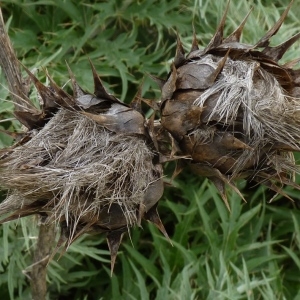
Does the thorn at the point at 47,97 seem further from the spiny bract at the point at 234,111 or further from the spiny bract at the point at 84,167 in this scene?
the spiny bract at the point at 234,111

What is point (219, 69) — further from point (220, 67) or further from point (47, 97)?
point (47, 97)

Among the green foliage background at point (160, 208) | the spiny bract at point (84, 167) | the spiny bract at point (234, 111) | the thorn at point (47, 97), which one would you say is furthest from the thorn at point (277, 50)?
the green foliage background at point (160, 208)

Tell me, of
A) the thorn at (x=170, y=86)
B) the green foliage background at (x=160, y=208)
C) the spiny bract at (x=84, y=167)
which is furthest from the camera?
the green foliage background at (x=160, y=208)

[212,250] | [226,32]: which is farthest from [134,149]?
[226,32]

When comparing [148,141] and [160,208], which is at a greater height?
[148,141]

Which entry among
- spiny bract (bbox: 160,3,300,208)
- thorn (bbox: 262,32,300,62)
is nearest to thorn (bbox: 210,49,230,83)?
spiny bract (bbox: 160,3,300,208)

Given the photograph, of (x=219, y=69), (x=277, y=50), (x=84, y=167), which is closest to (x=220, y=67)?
(x=219, y=69)

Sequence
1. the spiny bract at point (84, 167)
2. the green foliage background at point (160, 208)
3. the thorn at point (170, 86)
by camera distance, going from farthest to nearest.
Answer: the green foliage background at point (160, 208)
the thorn at point (170, 86)
the spiny bract at point (84, 167)
